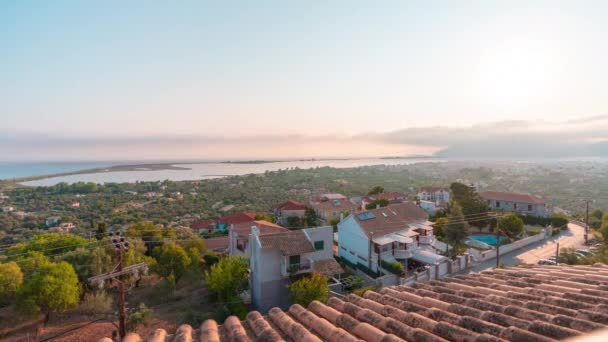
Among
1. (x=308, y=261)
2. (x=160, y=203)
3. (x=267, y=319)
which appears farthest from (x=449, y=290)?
(x=160, y=203)

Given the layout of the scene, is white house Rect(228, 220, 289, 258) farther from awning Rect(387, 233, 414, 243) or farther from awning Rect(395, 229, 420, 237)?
awning Rect(395, 229, 420, 237)

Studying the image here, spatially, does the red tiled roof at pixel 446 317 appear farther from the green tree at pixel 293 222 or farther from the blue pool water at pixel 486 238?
the green tree at pixel 293 222

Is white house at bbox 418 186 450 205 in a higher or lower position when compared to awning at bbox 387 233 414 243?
lower

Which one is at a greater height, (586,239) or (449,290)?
A: (449,290)

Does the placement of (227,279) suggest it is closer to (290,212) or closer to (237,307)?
(237,307)

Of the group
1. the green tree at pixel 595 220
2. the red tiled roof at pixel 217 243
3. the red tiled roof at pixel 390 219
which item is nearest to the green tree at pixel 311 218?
the red tiled roof at pixel 217 243

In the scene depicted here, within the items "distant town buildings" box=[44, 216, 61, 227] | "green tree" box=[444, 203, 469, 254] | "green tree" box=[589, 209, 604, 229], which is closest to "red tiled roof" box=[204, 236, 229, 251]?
"green tree" box=[444, 203, 469, 254]

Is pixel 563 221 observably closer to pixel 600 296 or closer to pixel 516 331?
pixel 600 296
